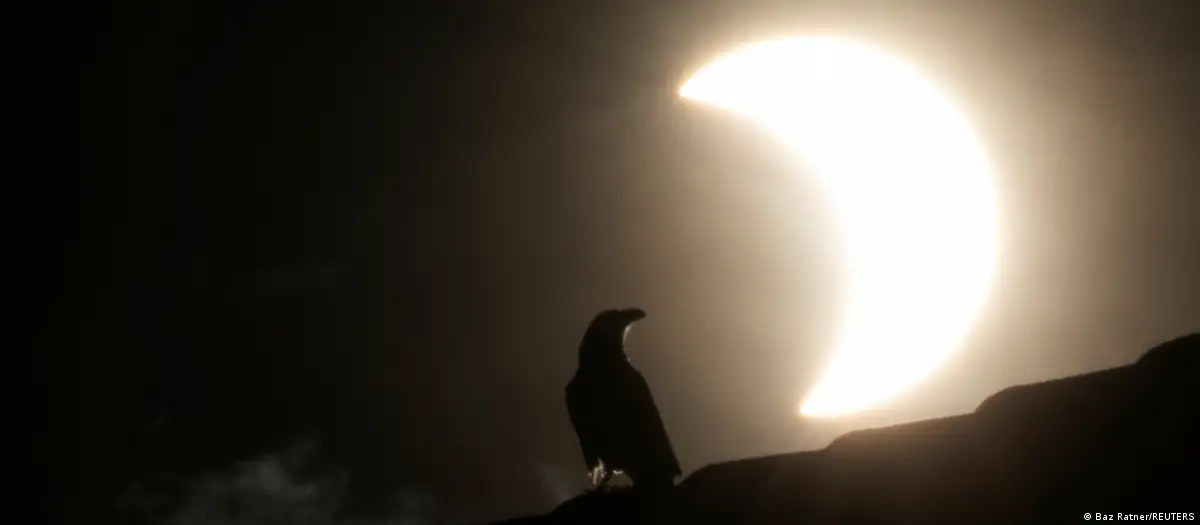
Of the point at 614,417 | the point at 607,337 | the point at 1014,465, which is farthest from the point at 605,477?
the point at 1014,465

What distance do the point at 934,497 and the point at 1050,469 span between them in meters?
0.95

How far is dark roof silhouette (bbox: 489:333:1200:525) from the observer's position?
721 centimetres

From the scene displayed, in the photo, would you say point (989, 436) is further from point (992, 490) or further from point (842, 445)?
point (842, 445)

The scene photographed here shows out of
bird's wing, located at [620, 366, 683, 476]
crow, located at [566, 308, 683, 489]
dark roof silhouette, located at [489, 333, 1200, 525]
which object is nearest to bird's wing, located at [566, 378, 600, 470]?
crow, located at [566, 308, 683, 489]

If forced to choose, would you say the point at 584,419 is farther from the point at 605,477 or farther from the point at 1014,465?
the point at 1014,465

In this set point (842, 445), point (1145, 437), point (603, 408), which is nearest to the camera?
point (1145, 437)

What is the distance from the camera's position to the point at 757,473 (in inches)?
353

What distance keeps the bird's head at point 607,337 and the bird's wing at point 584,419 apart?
0.46m

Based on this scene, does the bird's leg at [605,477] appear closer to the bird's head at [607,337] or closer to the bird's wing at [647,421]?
the bird's wing at [647,421]

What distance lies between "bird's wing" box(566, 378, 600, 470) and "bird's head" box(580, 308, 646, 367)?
18.1 inches

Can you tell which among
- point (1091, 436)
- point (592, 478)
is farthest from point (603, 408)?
point (1091, 436)

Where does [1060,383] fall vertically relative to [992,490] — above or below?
above

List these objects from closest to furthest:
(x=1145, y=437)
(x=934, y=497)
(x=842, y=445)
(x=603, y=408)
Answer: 1. (x=1145, y=437)
2. (x=934, y=497)
3. (x=842, y=445)
4. (x=603, y=408)

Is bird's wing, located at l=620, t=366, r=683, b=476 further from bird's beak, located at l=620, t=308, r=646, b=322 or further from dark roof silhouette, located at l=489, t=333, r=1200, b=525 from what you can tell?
dark roof silhouette, located at l=489, t=333, r=1200, b=525
